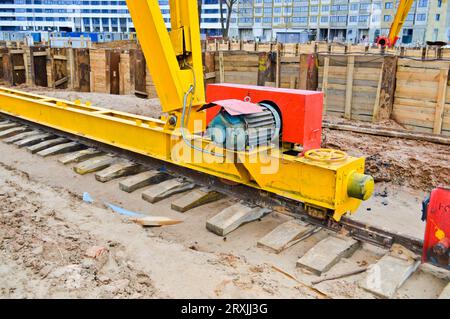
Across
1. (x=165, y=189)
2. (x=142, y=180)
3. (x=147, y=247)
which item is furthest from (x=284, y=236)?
(x=142, y=180)

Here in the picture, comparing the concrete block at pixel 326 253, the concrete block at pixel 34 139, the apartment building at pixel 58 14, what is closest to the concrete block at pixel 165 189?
the concrete block at pixel 326 253

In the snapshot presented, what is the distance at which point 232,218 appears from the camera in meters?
5.32

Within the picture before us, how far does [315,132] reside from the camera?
5.52 m

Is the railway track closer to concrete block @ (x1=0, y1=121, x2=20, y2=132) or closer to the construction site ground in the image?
the construction site ground

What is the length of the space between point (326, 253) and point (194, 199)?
209 centimetres

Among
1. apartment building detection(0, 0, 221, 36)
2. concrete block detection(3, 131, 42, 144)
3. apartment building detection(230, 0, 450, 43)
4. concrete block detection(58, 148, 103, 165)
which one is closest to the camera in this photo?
concrete block detection(58, 148, 103, 165)

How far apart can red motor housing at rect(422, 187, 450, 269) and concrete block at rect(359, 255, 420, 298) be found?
0.25 m

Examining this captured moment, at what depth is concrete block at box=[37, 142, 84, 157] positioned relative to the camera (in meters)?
8.22

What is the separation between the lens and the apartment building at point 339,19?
249 feet

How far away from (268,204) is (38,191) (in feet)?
11.0

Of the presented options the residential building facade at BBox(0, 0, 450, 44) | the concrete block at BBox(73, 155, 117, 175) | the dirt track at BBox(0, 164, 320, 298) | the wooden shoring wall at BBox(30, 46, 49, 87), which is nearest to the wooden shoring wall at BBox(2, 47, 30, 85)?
the wooden shoring wall at BBox(30, 46, 49, 87)

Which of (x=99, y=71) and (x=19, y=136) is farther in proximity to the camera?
(x=99, y=71)

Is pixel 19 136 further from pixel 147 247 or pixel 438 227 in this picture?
pixel 438 227

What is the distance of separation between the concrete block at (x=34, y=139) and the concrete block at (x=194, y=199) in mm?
4413
